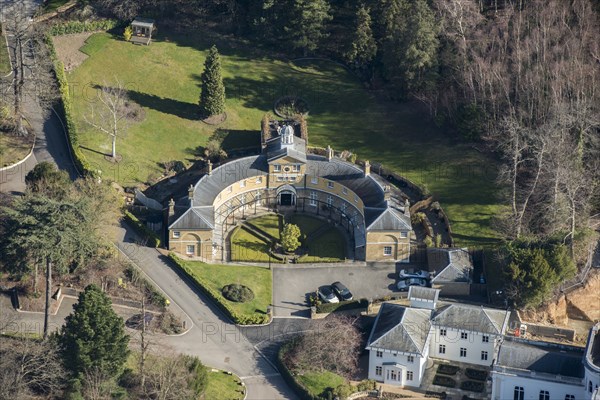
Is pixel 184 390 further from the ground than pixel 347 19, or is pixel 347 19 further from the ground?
pixel 347 19

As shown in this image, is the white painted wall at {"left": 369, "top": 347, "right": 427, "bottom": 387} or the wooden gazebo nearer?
the white painted wall at {"left": 369, "top": 347, "right": 427, "bottom": 387}

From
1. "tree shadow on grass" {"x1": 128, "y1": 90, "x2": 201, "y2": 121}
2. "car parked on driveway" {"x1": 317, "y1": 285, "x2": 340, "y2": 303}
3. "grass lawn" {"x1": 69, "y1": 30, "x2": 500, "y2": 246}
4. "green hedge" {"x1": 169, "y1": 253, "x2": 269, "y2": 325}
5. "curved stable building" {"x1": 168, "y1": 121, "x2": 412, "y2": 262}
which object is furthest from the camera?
"tree shadow on grass" {"x1": 128, "y1": 90, "x2": 201, "y2": 121}

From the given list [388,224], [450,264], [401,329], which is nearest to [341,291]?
[388,224]

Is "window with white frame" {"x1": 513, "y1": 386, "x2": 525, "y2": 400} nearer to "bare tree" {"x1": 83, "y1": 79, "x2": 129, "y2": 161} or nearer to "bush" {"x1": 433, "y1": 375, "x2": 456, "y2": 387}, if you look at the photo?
"bush" {"x1": 433, "y1": 375, "x2": 456, "y2": 387}

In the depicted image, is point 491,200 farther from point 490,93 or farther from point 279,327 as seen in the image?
point 279,327

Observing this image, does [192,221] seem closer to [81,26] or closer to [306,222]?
[306,222]

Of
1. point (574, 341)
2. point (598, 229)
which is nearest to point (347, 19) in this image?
point (598, 229)

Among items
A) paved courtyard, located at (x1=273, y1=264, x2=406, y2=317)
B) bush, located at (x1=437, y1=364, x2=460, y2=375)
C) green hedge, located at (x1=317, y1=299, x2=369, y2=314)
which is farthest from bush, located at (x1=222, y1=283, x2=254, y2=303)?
bush, located at (x1=437, y1=364, x2=460, y2=375)

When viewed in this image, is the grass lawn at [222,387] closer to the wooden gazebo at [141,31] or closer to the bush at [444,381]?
the bush at [444,381]
